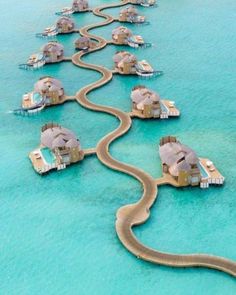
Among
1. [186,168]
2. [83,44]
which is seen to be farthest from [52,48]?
[186,168]

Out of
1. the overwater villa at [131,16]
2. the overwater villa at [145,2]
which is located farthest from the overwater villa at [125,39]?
the overwater villa at [145,2]

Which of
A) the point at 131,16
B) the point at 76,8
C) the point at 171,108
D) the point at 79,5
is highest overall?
the point at 171,108

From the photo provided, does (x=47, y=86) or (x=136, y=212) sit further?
A: (x=47, y=86)

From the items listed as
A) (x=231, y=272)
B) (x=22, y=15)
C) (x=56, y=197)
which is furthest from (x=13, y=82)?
(x=231, y=272)

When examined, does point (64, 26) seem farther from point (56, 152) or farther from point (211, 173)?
point (211, 173)

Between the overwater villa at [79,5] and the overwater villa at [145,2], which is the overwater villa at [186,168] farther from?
the overwater villa at [145,2]

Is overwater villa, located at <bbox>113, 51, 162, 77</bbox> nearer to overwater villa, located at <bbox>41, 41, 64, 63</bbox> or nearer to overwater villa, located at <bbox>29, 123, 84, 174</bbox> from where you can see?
overwater villa, located at <bbox>41, 41, 64, 63</bbox>

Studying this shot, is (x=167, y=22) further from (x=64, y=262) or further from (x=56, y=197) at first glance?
(x=64, y=262)
